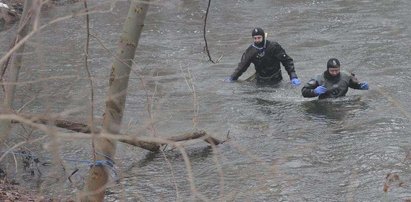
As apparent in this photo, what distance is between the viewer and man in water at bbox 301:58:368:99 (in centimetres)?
1042

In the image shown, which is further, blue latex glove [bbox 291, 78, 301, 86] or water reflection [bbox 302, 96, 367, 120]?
blue latex glove [bbox 291, 78, 301, 86]

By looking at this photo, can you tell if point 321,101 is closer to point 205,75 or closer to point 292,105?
point 292,105

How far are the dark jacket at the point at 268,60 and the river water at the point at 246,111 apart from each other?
1.14ft

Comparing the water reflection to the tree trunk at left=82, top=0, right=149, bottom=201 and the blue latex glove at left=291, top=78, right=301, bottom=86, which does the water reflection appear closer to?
the blue latex glove at left=291, top=78, right=301, bottom=86

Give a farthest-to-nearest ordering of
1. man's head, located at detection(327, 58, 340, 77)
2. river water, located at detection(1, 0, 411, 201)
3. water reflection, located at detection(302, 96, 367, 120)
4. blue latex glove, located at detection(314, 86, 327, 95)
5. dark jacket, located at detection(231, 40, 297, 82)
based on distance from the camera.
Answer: dark jacket, located at detection(231, 40, 297, 82) < blue latex glove, located at detection(314, 86, 327, 95) < man's head, located at detection(327, 58, 340, 77) < water reflection, located at detection(302, 96, 367, 120) < river water, located at detection(1, 0, 411, 201)

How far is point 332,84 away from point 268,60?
65.5 inches

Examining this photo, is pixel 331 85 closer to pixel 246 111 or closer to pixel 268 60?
pixel 246 111

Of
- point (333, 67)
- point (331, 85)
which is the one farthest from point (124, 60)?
point (331, 85)

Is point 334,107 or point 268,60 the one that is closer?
point 334,107

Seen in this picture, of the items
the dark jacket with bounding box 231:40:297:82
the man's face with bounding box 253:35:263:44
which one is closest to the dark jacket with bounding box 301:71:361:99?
the dark jacket with bounding box 231:40:297:82

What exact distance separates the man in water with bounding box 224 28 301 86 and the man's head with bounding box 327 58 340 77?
120 centimetres

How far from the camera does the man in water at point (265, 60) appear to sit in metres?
11.7

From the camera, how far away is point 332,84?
10.6m

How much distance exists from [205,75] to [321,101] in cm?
294
